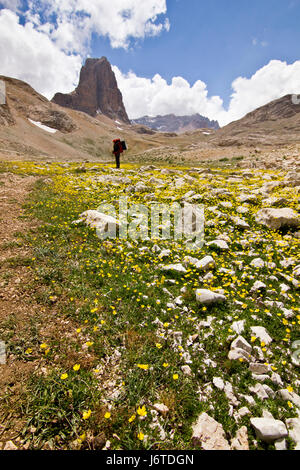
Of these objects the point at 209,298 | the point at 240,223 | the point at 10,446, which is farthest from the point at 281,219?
the point at 10,446

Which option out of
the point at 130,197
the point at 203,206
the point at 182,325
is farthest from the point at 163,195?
the point at 182,325

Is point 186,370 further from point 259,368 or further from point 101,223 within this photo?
point 101,223

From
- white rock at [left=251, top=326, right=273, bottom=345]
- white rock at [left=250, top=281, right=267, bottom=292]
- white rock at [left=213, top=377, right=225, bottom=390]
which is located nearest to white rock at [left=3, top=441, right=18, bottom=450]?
white rock at [left=213, top=377, right=225, bottom=390]

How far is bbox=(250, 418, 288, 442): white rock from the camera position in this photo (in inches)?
114

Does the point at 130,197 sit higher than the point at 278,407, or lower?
higher

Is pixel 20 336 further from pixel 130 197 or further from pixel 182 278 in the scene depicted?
pixel 130 197

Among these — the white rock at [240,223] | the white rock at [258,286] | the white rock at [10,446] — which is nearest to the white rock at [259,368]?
the white rock at [258,286]

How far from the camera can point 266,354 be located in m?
4.07

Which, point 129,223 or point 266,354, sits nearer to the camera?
point 266,354

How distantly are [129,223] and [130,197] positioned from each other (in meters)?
4.33

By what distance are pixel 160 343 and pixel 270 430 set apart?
6.85 feet

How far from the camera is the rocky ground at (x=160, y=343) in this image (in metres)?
3.04

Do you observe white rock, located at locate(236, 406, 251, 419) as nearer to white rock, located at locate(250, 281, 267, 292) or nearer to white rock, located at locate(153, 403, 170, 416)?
white rock, located at locate(153, 403, 170, 416)

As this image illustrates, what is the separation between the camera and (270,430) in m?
2.93
